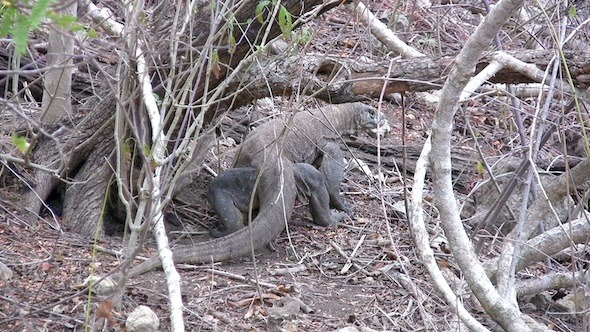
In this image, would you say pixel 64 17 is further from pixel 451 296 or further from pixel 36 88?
pixel 36 88

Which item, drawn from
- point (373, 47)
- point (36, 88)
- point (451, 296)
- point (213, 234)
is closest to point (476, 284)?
point (451, 296)

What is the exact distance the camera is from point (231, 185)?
6.12m

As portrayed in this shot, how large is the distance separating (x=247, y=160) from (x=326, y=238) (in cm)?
87

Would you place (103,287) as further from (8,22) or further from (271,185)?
(8,22)

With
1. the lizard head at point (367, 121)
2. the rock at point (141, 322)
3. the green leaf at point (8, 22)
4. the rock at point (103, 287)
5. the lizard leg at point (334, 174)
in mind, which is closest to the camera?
the green leaf at point (8, 22)

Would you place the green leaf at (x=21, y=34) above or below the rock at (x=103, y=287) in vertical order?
above

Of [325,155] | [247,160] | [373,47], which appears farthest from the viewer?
[373,47]

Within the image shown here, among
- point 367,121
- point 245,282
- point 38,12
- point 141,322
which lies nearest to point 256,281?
point 245,282

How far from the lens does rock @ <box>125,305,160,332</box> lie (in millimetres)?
4125

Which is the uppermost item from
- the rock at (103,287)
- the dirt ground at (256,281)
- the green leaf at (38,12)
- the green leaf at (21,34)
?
the green leaf at (38,12)

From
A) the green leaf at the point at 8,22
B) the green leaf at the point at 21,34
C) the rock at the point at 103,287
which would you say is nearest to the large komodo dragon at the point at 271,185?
the rock at the point at 103,287

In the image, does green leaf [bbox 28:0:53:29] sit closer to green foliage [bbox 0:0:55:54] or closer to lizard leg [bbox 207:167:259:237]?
green foliage [bbox 0:0:55:54]

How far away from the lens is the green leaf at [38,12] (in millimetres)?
1897

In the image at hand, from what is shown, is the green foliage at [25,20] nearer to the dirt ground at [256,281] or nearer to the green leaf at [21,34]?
the green leaf at [21,34]
